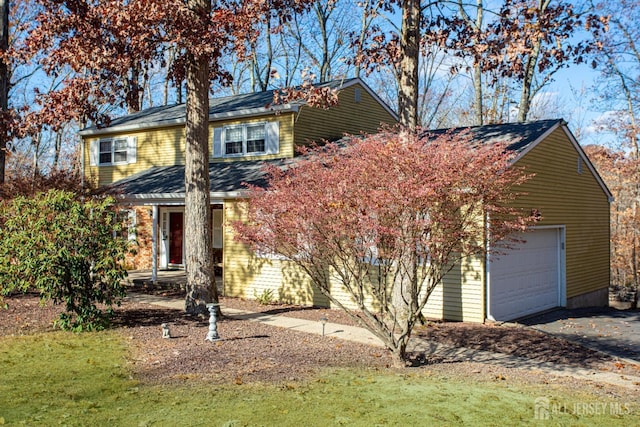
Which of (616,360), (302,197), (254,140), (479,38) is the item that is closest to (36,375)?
(302,197)

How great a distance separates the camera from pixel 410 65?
453 inches

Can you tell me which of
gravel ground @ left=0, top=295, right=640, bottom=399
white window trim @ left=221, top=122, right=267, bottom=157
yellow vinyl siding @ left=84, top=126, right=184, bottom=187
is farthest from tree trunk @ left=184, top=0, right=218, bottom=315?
yellow vinyl siding @ left=84, top=126, right=184, bottom=187

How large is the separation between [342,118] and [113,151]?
30.9ft

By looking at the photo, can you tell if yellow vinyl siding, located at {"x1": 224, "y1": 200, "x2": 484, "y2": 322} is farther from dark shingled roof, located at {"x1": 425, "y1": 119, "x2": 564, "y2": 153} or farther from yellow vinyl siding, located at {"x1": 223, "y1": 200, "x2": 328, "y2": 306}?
dark shingled roof, located at {"x1": 425, "y1": 119, "x2": 564, "y2": 153}

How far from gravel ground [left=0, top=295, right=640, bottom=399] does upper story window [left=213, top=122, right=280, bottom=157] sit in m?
6.76

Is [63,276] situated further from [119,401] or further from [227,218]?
[227,218]

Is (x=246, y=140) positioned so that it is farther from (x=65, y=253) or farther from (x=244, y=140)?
(x=65, y=253)

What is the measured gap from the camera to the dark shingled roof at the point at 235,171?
1362cm

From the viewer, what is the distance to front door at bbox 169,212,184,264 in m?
21.1

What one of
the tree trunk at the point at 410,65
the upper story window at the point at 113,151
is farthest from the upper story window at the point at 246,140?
the tree trunk at the point at 410,65

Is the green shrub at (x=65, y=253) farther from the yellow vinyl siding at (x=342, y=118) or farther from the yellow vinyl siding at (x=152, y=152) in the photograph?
the yellow vinyl siding at (x=152, y=152)

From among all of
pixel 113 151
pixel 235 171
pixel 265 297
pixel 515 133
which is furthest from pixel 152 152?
pixel 515 133

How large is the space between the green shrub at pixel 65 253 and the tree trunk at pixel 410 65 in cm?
603

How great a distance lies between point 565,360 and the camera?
909cm
